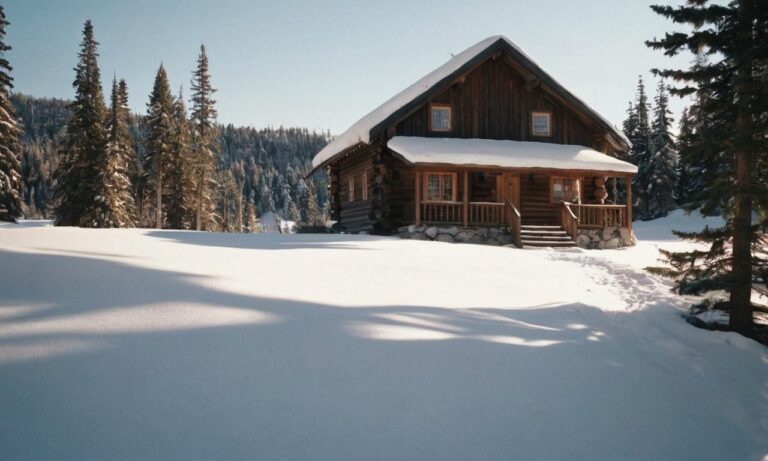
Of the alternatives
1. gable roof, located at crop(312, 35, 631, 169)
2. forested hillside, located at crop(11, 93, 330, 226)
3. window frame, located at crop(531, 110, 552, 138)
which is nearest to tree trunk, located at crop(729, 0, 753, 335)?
gable roof, located at crop(312, 35, 631, 169)

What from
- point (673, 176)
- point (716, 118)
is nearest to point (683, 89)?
point (716, 118)

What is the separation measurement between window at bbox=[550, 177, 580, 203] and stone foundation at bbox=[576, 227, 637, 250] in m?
2.05

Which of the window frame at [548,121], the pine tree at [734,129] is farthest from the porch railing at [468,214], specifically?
the pine tree at [734,129]

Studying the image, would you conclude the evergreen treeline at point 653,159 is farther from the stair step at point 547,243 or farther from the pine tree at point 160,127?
the pine tree at point 160,127

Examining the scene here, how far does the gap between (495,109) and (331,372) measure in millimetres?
18521

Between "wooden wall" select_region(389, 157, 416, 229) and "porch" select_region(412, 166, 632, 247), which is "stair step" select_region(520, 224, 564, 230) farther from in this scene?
"wooden wall" select_region(389, 157, 416, 229)

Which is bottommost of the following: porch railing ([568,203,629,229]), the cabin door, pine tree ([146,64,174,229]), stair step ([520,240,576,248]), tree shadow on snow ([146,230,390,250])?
stair step ([520,240,576,248])

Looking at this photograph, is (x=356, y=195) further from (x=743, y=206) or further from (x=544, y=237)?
(x=743, y=206)

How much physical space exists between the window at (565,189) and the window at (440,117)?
17.7 ft

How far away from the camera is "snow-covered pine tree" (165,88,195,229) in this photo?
36.9 m

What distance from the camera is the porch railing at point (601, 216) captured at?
18522mm

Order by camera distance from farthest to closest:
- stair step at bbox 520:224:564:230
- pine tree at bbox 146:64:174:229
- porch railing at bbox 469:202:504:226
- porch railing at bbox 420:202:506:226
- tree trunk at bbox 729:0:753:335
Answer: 1. pine tree at bbox 146:64:174:229
2. stair step at bbox 520:224:564:230
3. porch railing at bbox 469:202:504:226
4. porch railing at bbox 420:202:506:226
5. tree trunk at bbox 729:0:753:335

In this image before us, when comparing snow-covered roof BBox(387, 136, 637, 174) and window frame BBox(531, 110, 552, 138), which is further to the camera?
window frame BBox(531, 110, 552, 138)

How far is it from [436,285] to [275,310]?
2953mm
